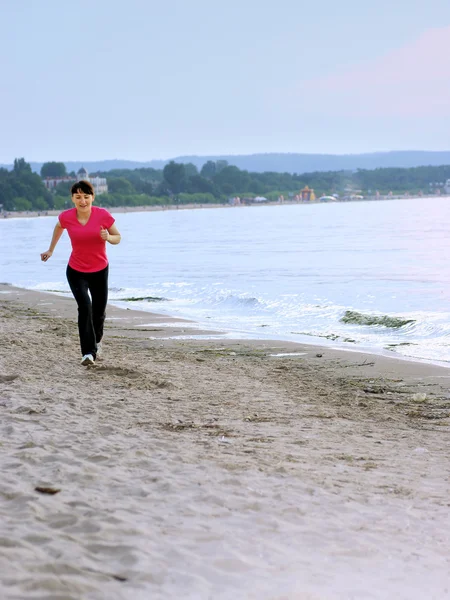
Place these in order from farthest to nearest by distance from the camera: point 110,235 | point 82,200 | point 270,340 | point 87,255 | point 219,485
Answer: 1. point 270,340
2. point 87,255
3. point 110,235
4. point 82,200
5. point 219,485

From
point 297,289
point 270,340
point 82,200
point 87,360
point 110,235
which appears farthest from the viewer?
point 297,289

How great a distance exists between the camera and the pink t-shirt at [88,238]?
7.88 meters

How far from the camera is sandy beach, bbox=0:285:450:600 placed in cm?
325

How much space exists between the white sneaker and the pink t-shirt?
2.64ft

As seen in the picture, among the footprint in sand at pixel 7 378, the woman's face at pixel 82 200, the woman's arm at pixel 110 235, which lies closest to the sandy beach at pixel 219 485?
the footprint in sand at pixel 7 378

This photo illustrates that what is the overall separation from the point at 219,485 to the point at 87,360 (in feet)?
13.5

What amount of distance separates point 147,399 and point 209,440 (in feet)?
4.85

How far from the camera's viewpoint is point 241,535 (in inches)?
144

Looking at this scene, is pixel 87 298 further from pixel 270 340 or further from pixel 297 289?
pixel 297 289

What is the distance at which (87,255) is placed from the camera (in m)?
8.06

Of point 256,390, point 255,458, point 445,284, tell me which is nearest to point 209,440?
point 255,458

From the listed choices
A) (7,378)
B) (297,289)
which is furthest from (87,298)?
(297,289)

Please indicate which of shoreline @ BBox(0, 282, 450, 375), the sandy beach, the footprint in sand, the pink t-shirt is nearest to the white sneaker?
the sandy beach

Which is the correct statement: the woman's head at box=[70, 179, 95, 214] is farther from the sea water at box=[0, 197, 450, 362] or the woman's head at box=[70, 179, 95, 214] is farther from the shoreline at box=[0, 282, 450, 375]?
the sea water at box=[0, 197, 450, 362]
